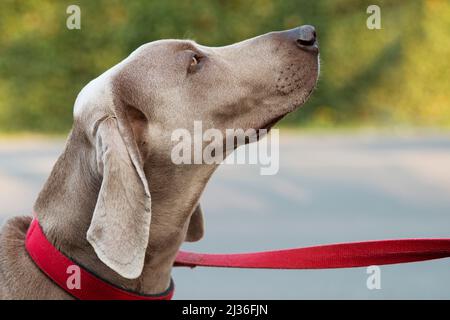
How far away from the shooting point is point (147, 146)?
10.1 ft

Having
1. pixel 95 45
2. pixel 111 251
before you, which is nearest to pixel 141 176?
pixel 111 251

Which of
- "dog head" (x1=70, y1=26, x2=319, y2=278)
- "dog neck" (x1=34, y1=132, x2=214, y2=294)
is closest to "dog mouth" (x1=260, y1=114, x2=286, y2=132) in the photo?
"dog head" (x1=70, y1=26, x2=319, y2=278)

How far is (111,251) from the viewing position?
271 centimetres

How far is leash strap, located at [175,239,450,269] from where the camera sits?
10.2 ft

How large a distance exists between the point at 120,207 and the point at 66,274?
322mm

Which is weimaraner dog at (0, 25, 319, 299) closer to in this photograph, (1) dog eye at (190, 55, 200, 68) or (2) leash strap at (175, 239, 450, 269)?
(1) dog eye at (190, 55, 200, 68)

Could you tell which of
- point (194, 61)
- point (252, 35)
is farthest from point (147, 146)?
point (252, 35)

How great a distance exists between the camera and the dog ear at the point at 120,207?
2711 millimetres

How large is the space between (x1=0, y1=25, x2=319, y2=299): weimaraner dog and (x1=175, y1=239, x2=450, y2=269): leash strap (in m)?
0.33

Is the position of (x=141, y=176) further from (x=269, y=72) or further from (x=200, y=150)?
(x=269, y=72)

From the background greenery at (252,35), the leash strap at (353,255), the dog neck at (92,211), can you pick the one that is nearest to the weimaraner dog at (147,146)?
the dog neck at (92,211)

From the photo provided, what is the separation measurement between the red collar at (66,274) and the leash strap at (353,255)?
0.50 meters

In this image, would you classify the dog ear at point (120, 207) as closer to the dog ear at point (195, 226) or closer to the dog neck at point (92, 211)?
the dog neck at point (92, 211)

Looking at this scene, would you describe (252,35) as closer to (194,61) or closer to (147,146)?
(194,61)
